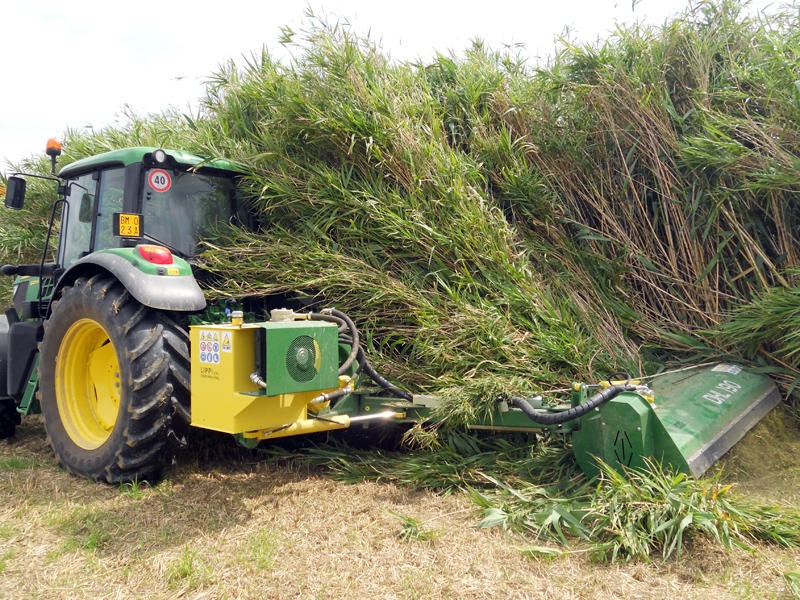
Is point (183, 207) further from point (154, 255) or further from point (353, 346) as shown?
point (353, 346)

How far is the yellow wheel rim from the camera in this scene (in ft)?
12.3

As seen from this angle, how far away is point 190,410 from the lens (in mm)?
3271

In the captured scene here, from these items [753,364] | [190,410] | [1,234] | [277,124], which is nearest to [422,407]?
[190,410]

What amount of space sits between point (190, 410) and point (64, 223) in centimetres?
201

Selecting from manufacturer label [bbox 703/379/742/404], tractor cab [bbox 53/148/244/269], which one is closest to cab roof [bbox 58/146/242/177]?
tractor cab [bbox 53/148/244/269]

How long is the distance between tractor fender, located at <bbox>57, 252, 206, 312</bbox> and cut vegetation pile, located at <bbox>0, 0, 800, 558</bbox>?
39cm

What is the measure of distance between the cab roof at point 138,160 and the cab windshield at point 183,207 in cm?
9

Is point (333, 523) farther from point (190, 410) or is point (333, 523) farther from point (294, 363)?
point (190, 410)

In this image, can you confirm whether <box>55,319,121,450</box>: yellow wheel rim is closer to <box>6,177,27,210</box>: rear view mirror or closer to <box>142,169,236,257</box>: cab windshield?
<box>142,169,236,257</box>: cab windshield

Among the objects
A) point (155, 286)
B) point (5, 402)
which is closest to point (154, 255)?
point (155, 286)

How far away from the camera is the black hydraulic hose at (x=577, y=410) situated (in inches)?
110

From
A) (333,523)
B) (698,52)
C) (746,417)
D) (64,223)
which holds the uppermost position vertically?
(698,52)

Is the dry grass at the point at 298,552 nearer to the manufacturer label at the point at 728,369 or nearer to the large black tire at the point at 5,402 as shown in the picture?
the manufacturer label at the point at 728,369

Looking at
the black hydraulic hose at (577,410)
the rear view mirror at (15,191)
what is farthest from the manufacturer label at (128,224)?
the black hydraulic hose at (577,410)
